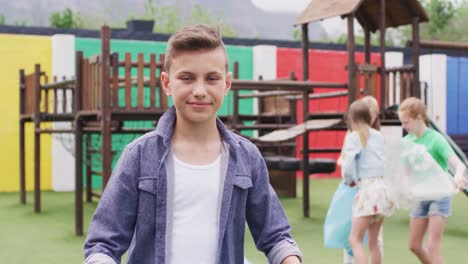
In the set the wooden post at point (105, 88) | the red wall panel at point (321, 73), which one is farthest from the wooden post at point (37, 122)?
the red wall panel at point (321, 73)

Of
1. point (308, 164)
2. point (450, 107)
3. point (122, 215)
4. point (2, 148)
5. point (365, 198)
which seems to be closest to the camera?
point (122, 215)

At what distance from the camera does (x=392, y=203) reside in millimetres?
5371

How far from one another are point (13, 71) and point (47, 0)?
125443 mm

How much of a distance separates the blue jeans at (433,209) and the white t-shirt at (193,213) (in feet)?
11.4

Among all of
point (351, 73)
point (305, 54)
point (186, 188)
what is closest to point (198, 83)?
point (186, 188)

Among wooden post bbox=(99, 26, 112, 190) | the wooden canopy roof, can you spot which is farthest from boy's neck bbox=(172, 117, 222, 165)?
the wooden canopy roof

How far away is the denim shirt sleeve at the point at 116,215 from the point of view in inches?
82.0

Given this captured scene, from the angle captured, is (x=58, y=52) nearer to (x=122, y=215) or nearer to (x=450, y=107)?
(x=450, y=107)

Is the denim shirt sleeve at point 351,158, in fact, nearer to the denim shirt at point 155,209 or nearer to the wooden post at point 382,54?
the denim shirt at point 155,209

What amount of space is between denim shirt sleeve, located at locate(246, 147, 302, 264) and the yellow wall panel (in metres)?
11.6

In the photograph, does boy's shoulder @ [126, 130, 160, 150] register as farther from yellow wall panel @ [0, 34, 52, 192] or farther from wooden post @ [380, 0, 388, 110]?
yellow wall panel @ [0, 34, 52, 192]

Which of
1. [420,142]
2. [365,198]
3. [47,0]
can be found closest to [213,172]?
[365,198]

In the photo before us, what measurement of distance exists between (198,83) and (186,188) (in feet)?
1.00

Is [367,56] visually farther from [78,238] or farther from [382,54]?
[78,238]
